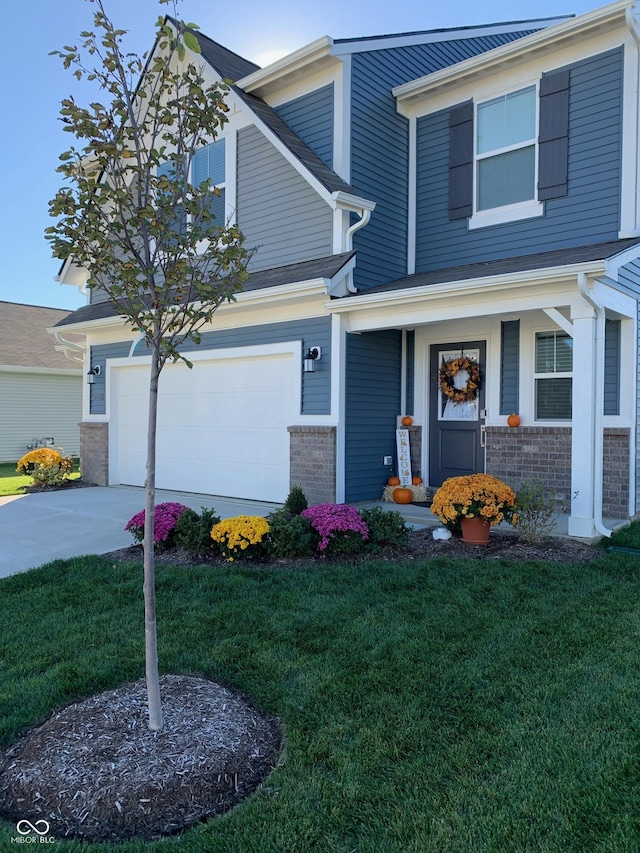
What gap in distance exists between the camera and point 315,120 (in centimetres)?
913

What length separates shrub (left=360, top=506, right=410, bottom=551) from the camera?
619 cm

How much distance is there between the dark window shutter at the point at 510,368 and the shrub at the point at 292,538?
12.6ft

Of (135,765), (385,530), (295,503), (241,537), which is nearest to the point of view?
(135,765)

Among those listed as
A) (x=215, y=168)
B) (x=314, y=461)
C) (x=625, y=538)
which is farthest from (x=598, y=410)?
(x=215, y=168)

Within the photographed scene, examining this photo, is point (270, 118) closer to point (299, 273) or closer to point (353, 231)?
point (353, 231)

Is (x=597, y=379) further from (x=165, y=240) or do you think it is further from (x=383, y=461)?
(x=165, y=240)

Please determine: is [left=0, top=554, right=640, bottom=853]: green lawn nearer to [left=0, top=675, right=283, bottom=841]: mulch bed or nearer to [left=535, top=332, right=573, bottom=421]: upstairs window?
[left=0, top=675, right=283, bottom=841]: mulch bed

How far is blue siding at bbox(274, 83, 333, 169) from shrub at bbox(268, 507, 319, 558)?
5295 mm

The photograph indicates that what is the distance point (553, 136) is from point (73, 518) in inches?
308

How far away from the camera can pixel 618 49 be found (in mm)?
7711

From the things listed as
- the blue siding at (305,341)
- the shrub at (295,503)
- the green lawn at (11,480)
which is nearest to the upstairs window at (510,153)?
the blue siding at (305,341)

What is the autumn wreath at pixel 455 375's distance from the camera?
889 cm

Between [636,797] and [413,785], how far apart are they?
0.83 meters

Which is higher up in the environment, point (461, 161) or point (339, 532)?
point (461, 161)
